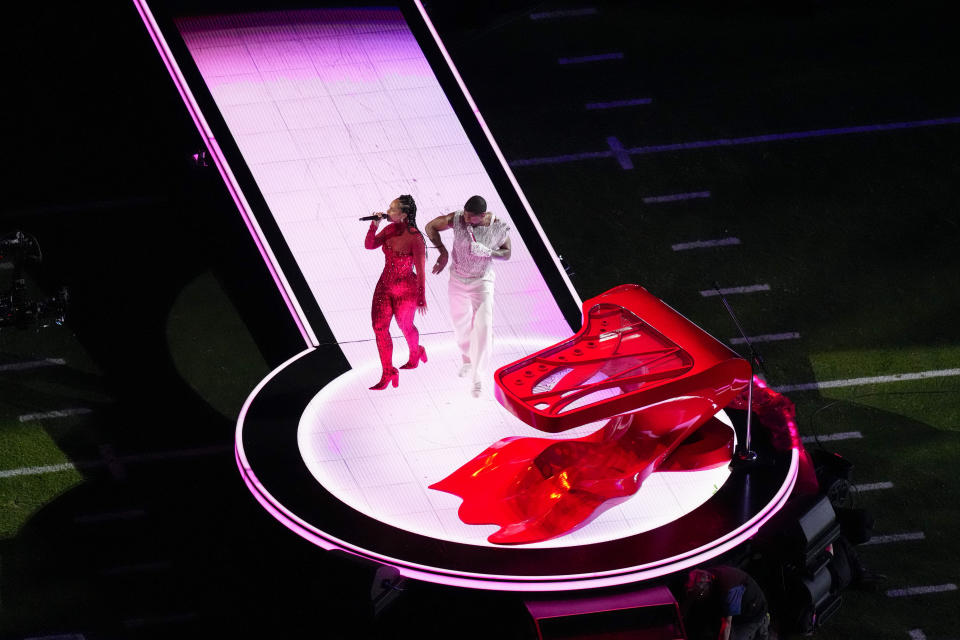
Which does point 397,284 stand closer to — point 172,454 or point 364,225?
point 364,225

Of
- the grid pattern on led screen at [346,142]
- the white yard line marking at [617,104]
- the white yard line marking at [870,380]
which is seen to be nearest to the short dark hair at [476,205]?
the grid pattern on led screen at [346,142]

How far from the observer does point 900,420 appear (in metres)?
10.7

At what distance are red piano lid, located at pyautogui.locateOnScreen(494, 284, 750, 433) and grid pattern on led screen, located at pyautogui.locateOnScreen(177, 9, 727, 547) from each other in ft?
2.61

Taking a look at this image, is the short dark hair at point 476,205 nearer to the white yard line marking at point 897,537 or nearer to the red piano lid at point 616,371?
the red piano lid at point 616,371

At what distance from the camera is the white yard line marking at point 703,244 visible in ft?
39.9

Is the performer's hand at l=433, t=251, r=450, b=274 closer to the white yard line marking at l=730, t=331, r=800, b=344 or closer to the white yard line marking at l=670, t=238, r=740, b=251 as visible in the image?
the white yard line marking at l=730, t=331, r=800, b=344

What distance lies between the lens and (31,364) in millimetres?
10969

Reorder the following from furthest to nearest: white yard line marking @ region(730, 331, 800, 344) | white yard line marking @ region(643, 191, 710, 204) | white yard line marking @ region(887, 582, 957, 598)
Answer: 1. white yard line marking @ region(643, 191, 710, 204)
2. white yard line marking @ region(730, 331, 800, 344)
3. white yard line marking @ region(887, 582, 957, 598)

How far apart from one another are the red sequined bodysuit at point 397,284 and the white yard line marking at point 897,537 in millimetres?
3736

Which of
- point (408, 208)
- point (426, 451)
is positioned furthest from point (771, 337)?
point (426, 451)

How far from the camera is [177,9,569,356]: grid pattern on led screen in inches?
408

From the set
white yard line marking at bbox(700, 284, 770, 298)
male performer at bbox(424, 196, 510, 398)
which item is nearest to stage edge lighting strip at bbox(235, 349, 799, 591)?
male performer at bbox(424, 196, 510, 398)

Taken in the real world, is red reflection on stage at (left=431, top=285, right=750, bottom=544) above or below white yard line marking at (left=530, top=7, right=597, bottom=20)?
below

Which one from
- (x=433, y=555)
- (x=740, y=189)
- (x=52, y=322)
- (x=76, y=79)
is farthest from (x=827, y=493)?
(x=76, y=79)
